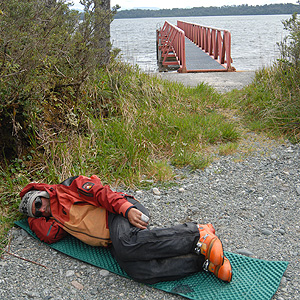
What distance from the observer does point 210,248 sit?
2.37 metres

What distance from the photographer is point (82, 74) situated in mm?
4602

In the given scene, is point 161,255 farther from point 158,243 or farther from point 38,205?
point 38,205

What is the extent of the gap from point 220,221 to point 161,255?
91cm

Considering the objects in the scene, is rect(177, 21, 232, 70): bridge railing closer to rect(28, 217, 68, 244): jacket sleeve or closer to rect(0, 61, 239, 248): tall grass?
rect(0, 61, 239, 248): tall grass

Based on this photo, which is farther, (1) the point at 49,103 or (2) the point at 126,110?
(2) the point at 126,110

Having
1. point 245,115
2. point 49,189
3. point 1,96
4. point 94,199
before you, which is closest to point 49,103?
point 1,96

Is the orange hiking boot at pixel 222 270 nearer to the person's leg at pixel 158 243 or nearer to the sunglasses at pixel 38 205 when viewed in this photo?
the person's leg at pixel 158 243

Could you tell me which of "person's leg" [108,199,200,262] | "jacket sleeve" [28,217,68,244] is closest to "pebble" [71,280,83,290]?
"person's leg" [108,199,200,262]

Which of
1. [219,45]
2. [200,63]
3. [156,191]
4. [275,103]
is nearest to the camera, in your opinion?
[156,191]

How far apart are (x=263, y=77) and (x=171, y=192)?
147 inches

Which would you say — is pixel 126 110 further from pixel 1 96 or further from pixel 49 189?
pixel 49 189

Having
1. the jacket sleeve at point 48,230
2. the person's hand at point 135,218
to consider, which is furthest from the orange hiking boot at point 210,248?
the jacket sleeve at point 48,230

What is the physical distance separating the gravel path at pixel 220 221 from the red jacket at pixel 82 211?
6.6 inches

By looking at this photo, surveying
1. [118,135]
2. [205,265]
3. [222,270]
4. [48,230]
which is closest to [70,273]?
[48,230]
